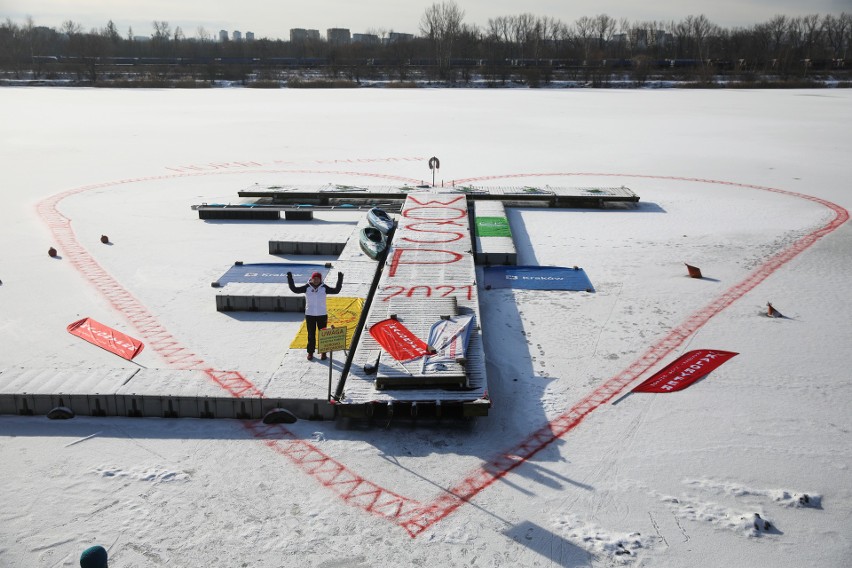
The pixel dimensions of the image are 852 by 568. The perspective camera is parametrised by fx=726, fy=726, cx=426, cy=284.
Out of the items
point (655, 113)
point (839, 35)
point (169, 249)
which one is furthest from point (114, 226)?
point (839, 35)

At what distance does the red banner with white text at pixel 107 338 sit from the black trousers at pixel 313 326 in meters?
2.85

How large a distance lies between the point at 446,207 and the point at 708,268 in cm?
671

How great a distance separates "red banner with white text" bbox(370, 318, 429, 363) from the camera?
392 inches

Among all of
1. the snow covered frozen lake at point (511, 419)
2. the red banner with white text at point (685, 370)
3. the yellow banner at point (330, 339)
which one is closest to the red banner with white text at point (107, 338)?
the snow covered frozen lake at point (511, 419)

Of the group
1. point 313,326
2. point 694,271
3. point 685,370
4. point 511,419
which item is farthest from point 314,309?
point 694,271

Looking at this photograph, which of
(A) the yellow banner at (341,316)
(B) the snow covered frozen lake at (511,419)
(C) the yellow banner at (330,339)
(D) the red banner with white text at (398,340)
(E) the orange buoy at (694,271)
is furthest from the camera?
(E) the orange buoy at (694,271)

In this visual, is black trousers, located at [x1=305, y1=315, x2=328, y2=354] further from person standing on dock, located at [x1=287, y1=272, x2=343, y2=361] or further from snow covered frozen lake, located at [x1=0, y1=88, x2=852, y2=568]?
snow covered frozen lake, located at [x1=0, y1=88, x2=852, y2=568]

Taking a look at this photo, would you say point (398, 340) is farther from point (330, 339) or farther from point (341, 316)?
point (341, 316)

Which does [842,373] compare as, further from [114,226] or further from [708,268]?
[114,226]

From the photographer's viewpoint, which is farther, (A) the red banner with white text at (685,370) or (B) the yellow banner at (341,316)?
(B) the yellow banner at (341,316)

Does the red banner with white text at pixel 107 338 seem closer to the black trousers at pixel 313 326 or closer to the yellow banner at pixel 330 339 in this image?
the black trousers at pixel 313 326

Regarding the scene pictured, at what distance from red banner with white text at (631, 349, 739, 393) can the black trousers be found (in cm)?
455

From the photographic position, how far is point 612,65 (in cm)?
10600

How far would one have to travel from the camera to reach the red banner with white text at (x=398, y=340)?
392 inches
